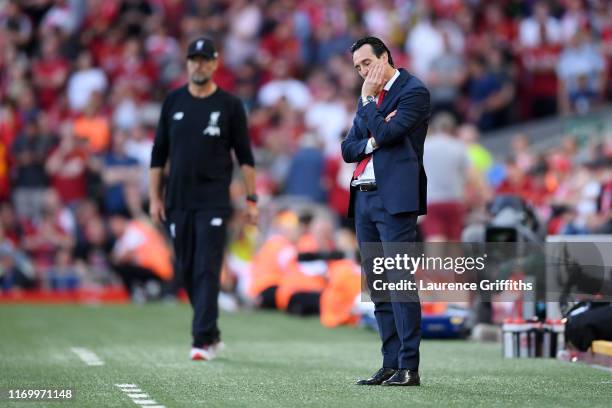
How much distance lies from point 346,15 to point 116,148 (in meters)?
5.74

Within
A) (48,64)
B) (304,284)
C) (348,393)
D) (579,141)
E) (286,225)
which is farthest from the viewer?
(48,64)

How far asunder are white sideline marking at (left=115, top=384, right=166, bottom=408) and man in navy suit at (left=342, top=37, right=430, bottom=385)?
4.47 ft

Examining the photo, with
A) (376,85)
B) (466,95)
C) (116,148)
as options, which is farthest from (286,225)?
(376,85)

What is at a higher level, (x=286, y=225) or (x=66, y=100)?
(x=66, y=100)

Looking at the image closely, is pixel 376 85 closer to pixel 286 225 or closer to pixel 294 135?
pixel 286 225

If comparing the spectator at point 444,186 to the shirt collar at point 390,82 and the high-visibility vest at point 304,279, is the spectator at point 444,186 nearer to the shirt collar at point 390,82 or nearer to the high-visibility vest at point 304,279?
the high-visibility vest at point 304,279

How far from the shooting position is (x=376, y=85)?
8234 mm

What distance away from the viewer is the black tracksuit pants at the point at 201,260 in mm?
10477

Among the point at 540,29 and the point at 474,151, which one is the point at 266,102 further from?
the point at 474,151

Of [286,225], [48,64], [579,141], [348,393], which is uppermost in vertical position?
[48,64]

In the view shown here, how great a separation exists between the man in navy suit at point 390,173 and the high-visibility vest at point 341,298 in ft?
20.7

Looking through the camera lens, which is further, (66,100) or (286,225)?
(66,100)

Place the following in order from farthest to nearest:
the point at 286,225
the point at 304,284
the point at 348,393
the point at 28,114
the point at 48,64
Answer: the point at 48,64, the point at 28,114, the point at 286,225, the point at 304,284, the point at 348,393

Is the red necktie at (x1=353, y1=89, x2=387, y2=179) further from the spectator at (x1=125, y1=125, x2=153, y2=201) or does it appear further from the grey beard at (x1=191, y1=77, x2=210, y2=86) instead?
the spectator at (x1=125, y1=125, x2=153, y2=201)
